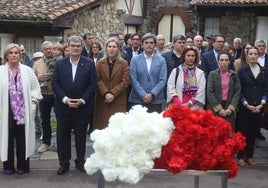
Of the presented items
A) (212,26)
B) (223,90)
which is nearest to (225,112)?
(223,90)

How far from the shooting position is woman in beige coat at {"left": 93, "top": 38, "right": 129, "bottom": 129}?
6105 millimetres

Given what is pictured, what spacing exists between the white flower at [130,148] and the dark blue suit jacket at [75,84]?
249 centimetres

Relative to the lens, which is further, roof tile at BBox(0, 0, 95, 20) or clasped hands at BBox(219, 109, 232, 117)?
roof tile at BBox(0, 0, 95, 20)

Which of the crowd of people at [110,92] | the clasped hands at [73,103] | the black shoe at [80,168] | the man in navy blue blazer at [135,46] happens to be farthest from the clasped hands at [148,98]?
the man in navy blue blazer at [135,46]

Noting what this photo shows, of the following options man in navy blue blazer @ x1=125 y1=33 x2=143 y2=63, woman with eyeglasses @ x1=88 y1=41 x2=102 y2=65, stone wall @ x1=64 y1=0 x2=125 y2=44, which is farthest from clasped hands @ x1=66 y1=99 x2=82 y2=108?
stone wall @ x1=64 y1=0 x2=125 y2=44

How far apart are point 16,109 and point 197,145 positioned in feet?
10.1

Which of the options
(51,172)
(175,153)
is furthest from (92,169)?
(51,172)

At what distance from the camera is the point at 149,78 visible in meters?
6.19

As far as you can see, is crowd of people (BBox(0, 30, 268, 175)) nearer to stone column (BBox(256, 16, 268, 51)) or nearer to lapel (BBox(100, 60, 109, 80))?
lapel (BBox(100, 60, 109, 80))

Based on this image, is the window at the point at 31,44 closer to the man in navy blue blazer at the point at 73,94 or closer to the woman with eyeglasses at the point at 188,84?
the man in navy blue blazer at the point at 73,94

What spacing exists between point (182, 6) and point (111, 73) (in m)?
13.4

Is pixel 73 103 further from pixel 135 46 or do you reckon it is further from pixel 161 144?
pixel 161 144

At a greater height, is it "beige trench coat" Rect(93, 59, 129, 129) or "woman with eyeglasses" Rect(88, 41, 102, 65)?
"woman with eyeglasses" Rect(88, 41, 102, 65)

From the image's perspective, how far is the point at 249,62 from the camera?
6305 millimetres
